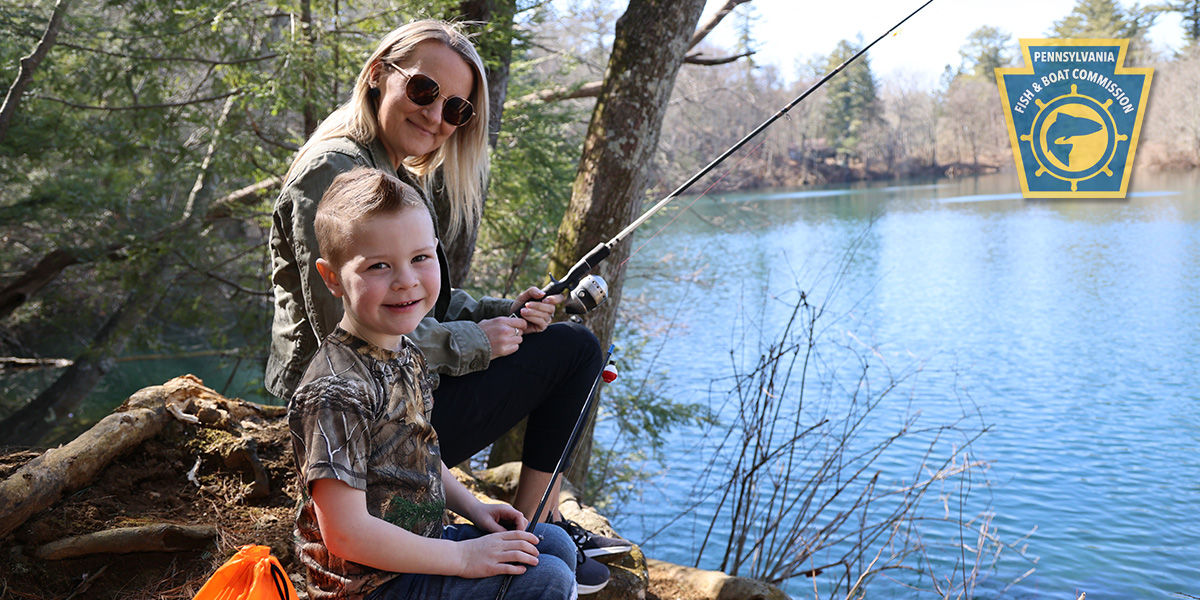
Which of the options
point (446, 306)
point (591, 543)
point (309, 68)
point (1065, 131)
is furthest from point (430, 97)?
point (1065, 131)

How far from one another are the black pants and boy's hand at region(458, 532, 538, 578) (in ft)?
1.44

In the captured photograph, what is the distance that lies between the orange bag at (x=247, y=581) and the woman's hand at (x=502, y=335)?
0.59m

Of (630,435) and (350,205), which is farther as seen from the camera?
(630,435)

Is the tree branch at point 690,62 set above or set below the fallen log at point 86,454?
above

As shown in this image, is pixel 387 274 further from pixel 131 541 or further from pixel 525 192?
pixel 525 192

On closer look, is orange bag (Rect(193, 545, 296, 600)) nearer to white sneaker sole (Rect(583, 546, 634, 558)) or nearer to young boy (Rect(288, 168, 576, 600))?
young boy (Rect(288, 168, 576, 600))

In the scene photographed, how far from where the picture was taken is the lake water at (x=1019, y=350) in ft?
16.9

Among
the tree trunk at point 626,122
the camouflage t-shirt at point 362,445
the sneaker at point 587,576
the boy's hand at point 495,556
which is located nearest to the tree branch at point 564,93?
the tree trunk at point 626,122

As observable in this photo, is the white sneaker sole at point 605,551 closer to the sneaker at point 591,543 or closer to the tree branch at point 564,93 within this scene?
the sneaker at point 591,543

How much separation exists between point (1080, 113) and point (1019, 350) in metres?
8.51

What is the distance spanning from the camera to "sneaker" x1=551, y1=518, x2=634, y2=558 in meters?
2.01

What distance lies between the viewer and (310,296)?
1.59 meters

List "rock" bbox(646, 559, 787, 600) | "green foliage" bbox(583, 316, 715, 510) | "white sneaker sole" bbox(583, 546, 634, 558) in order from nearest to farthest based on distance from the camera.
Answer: "white sneaker sole" bbox(583, 546, 634, 558) < "rock" bbox(646, 559, 787, 600) < "green foliage" bbox(583, 316, 715, 510)

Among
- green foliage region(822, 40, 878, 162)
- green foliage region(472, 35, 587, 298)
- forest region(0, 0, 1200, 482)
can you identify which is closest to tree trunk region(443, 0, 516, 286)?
forest region(0, 0, 1200, 482)
